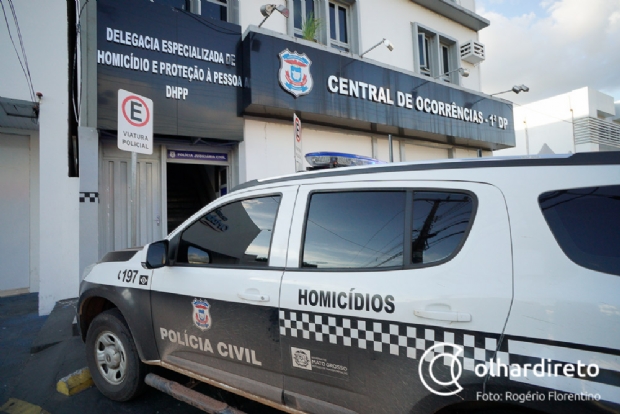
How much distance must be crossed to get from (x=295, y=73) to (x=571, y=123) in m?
18.1

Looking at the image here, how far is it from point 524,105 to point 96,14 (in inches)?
900

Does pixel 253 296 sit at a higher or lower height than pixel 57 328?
higher

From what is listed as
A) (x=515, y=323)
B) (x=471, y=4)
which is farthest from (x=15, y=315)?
(x=471, y=4)

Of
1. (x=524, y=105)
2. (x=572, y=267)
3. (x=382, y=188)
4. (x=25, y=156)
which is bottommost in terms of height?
(x=572, y=267)

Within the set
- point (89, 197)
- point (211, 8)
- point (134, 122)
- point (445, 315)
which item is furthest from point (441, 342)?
point (211, 8)

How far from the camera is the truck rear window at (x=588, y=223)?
1377mm

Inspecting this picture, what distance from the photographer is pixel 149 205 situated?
7.18 metres

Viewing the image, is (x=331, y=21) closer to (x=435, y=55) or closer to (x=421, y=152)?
(x=435, y=55)

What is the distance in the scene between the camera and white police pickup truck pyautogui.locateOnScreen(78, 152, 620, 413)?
54.2 inches

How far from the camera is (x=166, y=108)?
6461mm

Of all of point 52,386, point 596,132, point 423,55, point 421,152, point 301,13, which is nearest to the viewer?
point 52,386

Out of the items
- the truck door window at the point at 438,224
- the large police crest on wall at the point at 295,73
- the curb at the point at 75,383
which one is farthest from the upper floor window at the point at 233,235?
the large police crest on wall at the point at 295,73

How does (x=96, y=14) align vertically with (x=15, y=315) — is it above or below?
above

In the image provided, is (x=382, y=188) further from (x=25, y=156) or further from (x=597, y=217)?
(x=25, y=156)
